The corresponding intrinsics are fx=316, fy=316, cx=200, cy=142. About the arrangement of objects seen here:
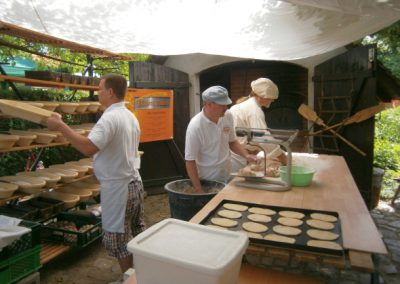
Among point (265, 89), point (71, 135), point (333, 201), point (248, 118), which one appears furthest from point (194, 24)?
point (333, 201)

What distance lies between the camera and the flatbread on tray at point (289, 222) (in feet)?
5.45

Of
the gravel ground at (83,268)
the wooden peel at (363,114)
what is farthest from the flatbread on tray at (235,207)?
the wooden peel at (363,114)

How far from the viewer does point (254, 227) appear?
163cm

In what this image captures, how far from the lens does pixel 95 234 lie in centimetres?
361

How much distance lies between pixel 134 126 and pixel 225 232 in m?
1.88

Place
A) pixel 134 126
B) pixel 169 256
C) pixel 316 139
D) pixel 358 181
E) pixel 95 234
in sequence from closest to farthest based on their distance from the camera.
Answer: pixel 169 256 → pixel 134 126 → pixel 95 234 → pixel 358 181 → pixel 316 139

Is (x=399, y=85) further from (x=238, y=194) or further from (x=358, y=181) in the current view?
(x=238, y=194)

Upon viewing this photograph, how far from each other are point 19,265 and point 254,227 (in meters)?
2.09

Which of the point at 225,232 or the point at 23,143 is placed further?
the point at 23,143

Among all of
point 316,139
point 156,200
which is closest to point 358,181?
point 316,139

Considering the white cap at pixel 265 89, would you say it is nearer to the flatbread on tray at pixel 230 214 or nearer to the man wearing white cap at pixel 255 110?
the man wearing white cap at pixel 255 110

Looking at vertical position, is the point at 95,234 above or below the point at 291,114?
below

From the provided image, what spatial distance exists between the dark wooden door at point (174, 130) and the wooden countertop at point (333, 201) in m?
3.53

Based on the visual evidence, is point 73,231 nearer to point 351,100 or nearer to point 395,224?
point 395,224
